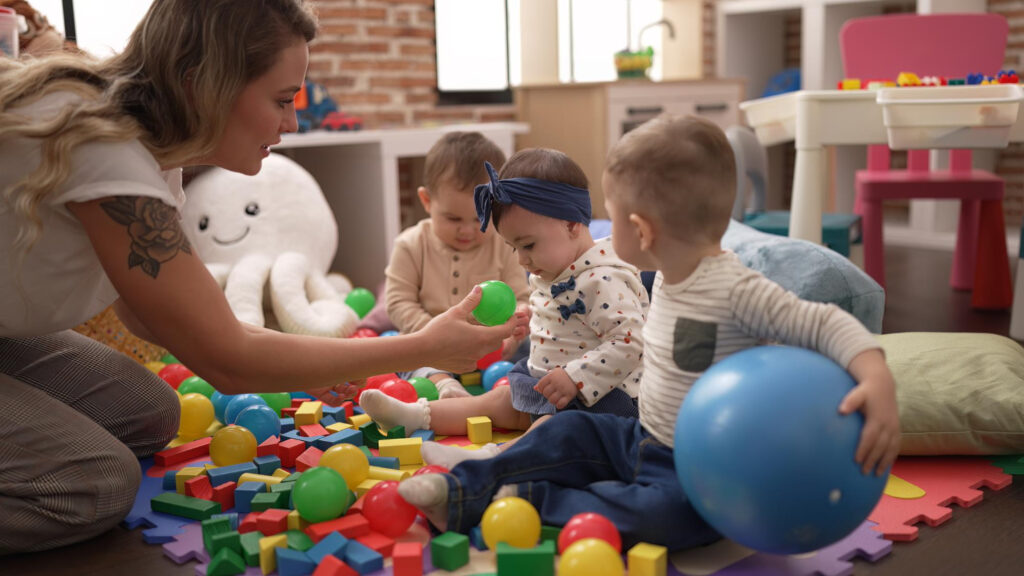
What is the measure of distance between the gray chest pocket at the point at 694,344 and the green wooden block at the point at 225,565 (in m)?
0.76

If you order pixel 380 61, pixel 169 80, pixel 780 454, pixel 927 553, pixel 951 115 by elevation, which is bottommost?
pixel 927 553

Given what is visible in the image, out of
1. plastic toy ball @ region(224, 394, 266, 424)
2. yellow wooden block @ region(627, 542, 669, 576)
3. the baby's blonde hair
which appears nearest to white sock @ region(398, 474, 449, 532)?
yellow wooden block @ region(627, 542, 669, 576)

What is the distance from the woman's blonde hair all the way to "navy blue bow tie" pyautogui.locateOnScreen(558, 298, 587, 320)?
0.76 meters

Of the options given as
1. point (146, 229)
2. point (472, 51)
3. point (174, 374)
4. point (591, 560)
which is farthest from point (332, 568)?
point (472, 51)

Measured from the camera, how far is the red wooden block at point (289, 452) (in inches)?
78.0

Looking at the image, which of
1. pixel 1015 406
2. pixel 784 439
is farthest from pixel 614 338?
pixel 1015 406

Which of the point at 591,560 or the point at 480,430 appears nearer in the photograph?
the point at 591,560

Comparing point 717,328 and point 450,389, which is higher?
point 717,328

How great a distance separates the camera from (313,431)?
83.0 inches

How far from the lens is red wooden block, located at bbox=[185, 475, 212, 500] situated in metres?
1.82

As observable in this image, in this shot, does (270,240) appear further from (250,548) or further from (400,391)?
(250,548)

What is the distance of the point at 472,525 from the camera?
1.60m

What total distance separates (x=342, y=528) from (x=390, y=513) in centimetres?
8

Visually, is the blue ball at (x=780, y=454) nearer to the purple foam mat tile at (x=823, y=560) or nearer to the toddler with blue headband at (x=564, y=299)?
the purple foam mat tile at (x=823, y=560)
